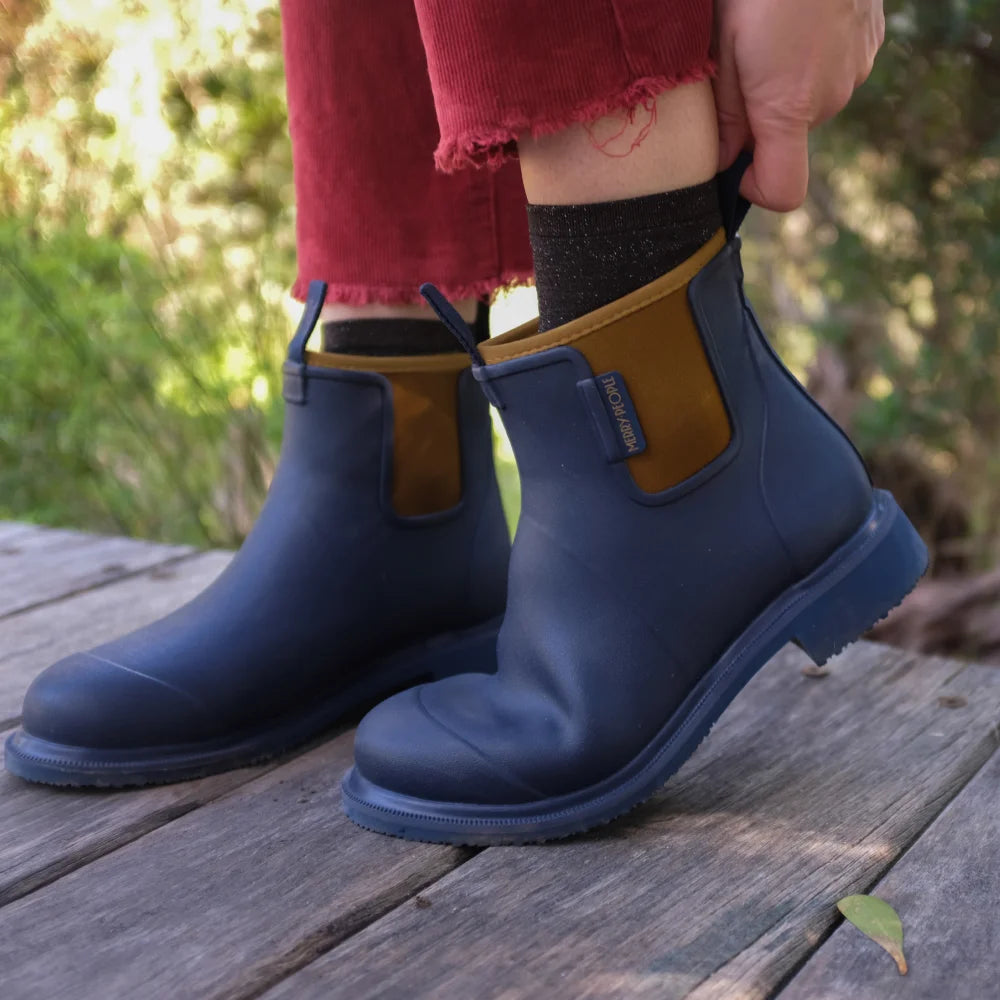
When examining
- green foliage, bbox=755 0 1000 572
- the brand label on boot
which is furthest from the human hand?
green foliage, bbox=755 0 1000 572

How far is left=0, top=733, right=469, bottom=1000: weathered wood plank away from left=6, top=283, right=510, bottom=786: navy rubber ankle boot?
0.30ft

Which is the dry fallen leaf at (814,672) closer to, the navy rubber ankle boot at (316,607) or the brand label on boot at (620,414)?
the navy rubber ankle boot at (316,607)

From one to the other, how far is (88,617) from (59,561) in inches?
11.4

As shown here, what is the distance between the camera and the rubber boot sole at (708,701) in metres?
0.87

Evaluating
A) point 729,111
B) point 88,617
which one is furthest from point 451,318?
point 88,617

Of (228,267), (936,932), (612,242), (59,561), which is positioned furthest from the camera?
(228,267)

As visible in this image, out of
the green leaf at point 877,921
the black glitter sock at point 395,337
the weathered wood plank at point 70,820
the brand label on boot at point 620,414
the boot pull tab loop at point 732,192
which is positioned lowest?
the green leaf at point 877,921

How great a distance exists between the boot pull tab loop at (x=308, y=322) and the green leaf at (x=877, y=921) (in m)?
0.63

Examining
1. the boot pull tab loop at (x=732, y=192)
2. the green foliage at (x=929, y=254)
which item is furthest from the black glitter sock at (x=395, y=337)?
the green foliage at (x=929, y=254)

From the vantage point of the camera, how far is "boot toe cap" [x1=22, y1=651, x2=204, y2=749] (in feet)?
A: 3.19

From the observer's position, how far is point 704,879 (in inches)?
32.0

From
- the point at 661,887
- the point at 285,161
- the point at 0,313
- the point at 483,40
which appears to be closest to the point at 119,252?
the point at 0,313

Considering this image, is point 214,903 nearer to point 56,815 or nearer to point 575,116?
point 56,815

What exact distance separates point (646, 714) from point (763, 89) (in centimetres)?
46
